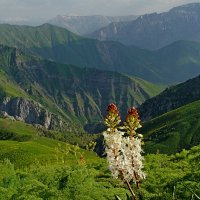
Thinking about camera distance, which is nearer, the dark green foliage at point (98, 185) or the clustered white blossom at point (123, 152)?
the clustered white blossom at point (123, 152)

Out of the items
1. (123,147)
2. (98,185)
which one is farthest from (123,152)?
A: (98,185)

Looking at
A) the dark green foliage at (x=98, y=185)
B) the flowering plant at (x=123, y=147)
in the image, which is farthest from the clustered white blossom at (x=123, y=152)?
the dark green foliage at (x=98, y=185)

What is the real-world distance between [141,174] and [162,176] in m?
22.5

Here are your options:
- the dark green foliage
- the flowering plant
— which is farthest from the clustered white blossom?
the dark green foliage

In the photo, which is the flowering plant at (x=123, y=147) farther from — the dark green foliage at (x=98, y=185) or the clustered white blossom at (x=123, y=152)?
the dark green foliage at (x=98, y=185)

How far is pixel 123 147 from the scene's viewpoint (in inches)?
575

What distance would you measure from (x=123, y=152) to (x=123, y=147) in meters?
0.23

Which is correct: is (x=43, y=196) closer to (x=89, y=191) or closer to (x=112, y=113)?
(x=89, y=191)

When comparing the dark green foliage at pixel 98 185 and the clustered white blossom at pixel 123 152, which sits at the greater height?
the dark green foliage at pixel 98 185

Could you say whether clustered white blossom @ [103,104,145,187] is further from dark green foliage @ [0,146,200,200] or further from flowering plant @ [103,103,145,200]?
dark green foliage @ [0,146,200,200]

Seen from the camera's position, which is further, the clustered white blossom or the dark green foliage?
the dark green foliage

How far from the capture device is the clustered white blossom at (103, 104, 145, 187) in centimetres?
1425

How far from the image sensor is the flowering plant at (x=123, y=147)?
46.7ft

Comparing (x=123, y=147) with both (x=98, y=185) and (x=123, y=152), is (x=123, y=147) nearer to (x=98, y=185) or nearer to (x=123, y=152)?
(x=123, y=152)
